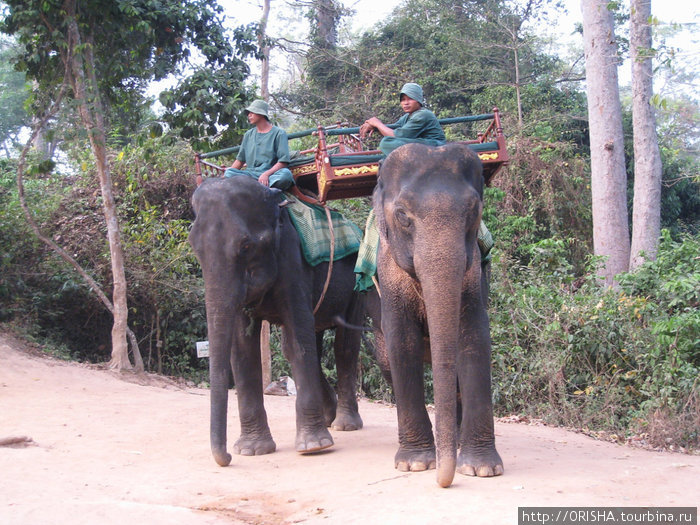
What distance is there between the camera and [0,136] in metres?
33.0

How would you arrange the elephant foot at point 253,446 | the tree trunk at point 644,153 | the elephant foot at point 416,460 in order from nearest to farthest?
the elephant foot at point 416,460, the elephant foot at point 253,446, the tree trunk at point 644,153

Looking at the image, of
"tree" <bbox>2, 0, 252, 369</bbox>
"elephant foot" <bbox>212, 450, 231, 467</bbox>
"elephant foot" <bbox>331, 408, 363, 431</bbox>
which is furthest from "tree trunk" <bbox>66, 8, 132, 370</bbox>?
"elephant foot" <bbox>212, 450, 231, 467</bbox>

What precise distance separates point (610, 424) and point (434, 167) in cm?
A: 462

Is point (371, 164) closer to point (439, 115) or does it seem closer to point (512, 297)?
point (512, 297)

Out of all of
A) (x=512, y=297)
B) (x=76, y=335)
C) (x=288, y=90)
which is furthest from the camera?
(x=288, y=90)

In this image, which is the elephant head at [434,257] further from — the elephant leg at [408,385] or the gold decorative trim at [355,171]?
the gold decorative trim at [355,171]

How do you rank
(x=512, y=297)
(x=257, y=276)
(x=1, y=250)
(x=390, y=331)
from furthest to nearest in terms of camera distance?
(x=1, y=250), (x=512, y=297), (x=257, y=276), (x=390, y=331)

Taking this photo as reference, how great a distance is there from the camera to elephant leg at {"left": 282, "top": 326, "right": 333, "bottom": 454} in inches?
246

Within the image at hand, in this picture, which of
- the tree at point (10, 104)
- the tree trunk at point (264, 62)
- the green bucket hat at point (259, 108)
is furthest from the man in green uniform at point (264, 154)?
the tree at point (10, 104)

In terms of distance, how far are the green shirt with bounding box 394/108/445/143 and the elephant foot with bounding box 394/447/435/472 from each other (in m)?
2.33

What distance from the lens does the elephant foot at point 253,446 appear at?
20.7ft

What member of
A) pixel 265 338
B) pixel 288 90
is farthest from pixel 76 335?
pixel 288 90

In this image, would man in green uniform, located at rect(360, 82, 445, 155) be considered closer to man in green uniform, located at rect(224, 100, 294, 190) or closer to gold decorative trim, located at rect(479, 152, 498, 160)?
gold decorative trim, located at rect(479, 152, 498, 160)

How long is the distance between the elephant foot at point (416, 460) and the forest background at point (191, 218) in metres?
3.03
